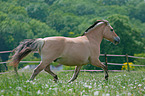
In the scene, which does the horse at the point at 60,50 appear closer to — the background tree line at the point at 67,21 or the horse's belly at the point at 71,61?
the horse's belly at the point at 71,61

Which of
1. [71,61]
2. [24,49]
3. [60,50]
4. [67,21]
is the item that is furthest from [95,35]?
[67,21]

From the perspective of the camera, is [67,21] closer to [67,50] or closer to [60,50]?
[67,50]

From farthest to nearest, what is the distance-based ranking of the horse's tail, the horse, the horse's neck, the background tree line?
1. the background tree line
2. the horse's neck
3. the horse's tail
4. the horse

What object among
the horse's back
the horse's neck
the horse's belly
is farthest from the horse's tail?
the horse's neck

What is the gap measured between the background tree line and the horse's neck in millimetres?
28806

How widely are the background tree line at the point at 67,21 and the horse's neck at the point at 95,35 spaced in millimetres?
28806

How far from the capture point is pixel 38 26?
101938 millimetres

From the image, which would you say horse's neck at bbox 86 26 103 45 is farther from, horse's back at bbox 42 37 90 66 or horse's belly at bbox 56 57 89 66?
horse's belly at bbox 56 57 89 66

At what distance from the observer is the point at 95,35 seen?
28.2 ft

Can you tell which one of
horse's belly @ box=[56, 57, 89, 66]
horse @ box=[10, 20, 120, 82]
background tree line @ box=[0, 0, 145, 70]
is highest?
horse @ box=[10, 20, 120, 82]

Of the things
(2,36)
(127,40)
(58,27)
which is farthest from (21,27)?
(127,40)

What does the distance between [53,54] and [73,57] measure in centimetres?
71

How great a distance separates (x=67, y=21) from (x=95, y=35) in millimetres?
100888

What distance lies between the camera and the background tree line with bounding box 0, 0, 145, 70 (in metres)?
42.9
